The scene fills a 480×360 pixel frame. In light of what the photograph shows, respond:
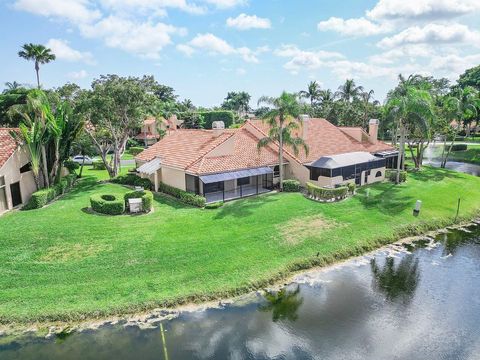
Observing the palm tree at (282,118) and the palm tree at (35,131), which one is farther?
the palm tree at (282,118)

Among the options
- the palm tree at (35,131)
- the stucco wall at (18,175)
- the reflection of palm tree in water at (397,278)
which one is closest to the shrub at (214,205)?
the reflection of palm tree in water at (397,278)

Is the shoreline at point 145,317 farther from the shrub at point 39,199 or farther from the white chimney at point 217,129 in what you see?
the white chimney at point 217,129

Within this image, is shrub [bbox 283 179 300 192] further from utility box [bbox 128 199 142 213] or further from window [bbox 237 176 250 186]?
utility box [bbox 128 199 142 213]

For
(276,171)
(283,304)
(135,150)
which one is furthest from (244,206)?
(135,150)

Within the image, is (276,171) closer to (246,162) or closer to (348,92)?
(246,162)

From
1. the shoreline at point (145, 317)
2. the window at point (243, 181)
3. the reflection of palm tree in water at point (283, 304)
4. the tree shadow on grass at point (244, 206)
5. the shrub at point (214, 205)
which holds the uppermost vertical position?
the window at point (243, 181)

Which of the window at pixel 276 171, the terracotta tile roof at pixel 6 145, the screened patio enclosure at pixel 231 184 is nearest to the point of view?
the terracotta tile roof at pixel 6 145

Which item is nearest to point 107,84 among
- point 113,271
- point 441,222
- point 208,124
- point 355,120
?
point 113,271
